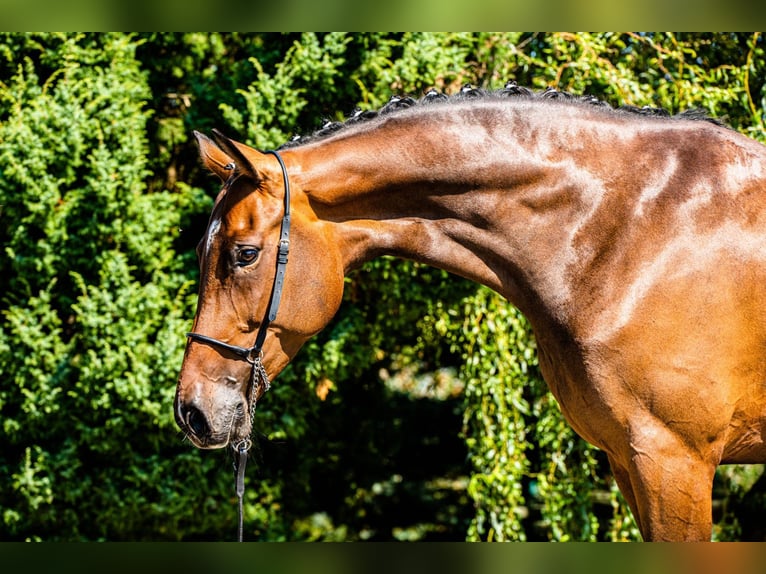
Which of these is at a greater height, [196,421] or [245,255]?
[245,255]

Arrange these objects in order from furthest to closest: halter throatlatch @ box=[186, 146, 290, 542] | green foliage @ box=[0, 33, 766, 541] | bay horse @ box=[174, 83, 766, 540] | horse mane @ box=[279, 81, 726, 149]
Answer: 1. green foliage @ box=[0, 33, 766, 541]
2. horse mane @ box=[279, 81, 726, 149]
3. halter throatlatch @ box=[186, 146, 290, 542]
4. bay horse @ box=[174, 83, 766, 540]

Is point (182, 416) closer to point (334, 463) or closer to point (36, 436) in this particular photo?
point (36, 436)

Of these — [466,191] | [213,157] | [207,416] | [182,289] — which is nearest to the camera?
[207,416]

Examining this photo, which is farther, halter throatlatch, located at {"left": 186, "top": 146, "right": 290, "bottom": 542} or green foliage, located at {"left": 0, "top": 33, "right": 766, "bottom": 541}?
green foliage, located at {"left": 0, "top": 33, "right": 766, "bottom": 541}

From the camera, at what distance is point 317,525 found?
240 inches

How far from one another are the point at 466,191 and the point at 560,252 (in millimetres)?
351

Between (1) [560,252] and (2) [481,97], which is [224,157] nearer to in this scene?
(2) [481,97]

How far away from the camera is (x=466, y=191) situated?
7.90 feet

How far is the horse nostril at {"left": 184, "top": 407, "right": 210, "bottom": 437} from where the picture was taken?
2.30 metres

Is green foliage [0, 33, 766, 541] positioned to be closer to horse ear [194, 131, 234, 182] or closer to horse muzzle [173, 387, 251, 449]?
horse ear [194, 131, 234, 182]

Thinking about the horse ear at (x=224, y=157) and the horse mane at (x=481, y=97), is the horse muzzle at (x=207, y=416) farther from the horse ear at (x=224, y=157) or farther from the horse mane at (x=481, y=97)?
the horse mane at (x=481, y=97)

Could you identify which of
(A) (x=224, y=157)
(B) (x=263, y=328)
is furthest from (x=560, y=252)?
(A) (x=224, y=157)

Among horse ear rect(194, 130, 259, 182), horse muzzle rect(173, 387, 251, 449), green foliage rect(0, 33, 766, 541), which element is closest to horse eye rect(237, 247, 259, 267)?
horse ear rect(194, 130, 259, 182)
